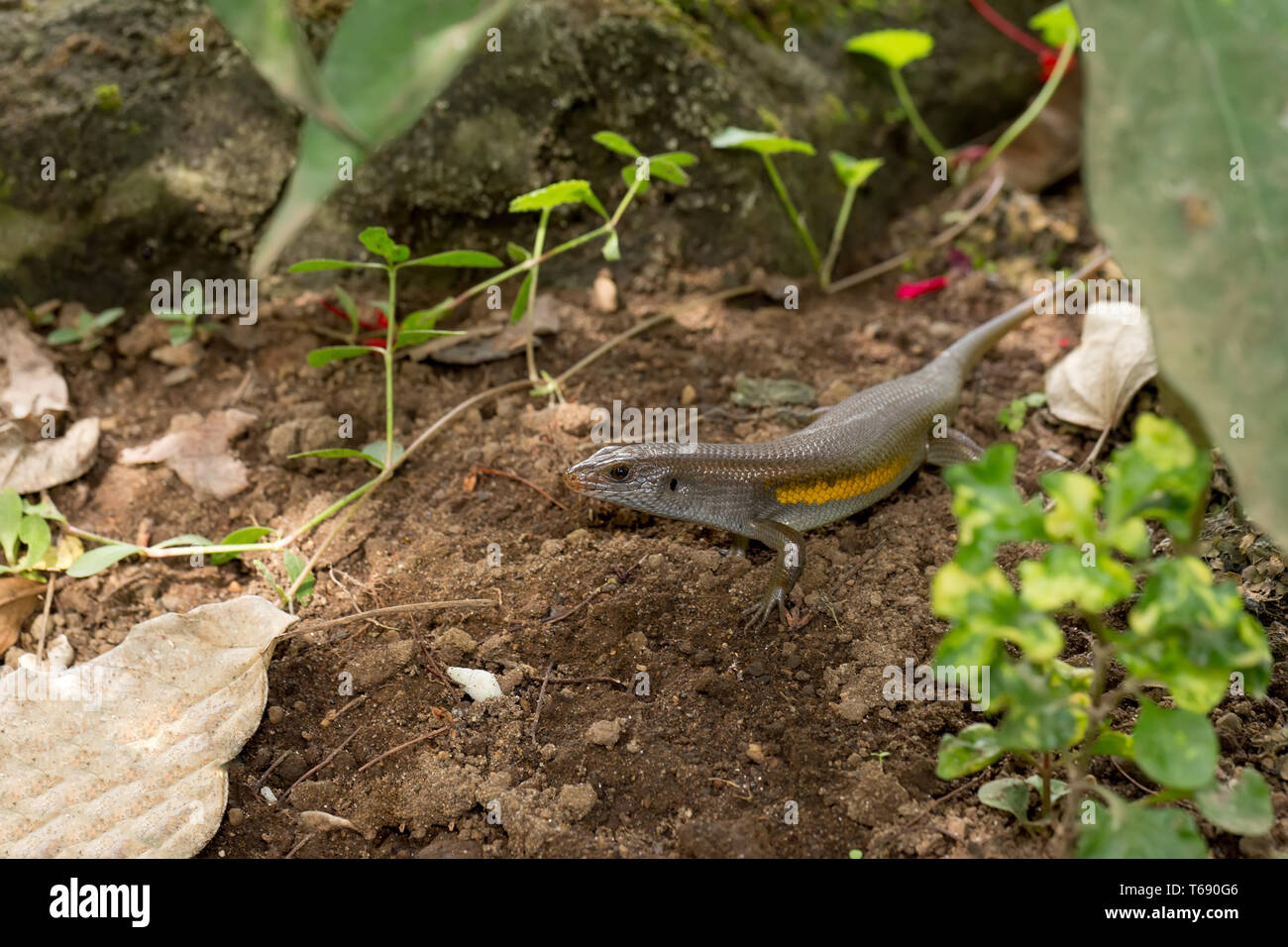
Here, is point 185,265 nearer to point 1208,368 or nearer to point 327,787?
point 327,787

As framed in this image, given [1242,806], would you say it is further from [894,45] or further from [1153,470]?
[894,45]

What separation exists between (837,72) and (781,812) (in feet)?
14.7

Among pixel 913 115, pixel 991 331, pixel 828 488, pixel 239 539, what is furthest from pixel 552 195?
pixel 913 115

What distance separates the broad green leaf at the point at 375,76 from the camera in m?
1.19

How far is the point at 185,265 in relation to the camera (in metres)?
4.45

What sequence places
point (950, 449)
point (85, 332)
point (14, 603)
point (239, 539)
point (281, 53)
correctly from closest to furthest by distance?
1. point (281, 53)
2. point (14, 603)
3. point (239, 539)
4. point (950, 449)
5. point (85, 332)

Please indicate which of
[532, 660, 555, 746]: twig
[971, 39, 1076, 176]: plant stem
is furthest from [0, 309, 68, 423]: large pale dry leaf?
[971, 39, 1076, 176]: plant stem

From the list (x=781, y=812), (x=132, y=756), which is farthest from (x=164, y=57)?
(x=781, y=812)

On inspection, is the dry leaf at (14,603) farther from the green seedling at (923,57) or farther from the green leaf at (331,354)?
the green seedling at (923,57)

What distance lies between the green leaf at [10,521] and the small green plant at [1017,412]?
12.5 feet

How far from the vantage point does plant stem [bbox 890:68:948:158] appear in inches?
225

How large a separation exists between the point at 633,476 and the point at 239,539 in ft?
4.60

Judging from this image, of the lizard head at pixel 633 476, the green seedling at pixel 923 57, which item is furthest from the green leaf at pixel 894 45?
the lizard head at pixel 633 476

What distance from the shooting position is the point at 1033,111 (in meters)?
5.62
